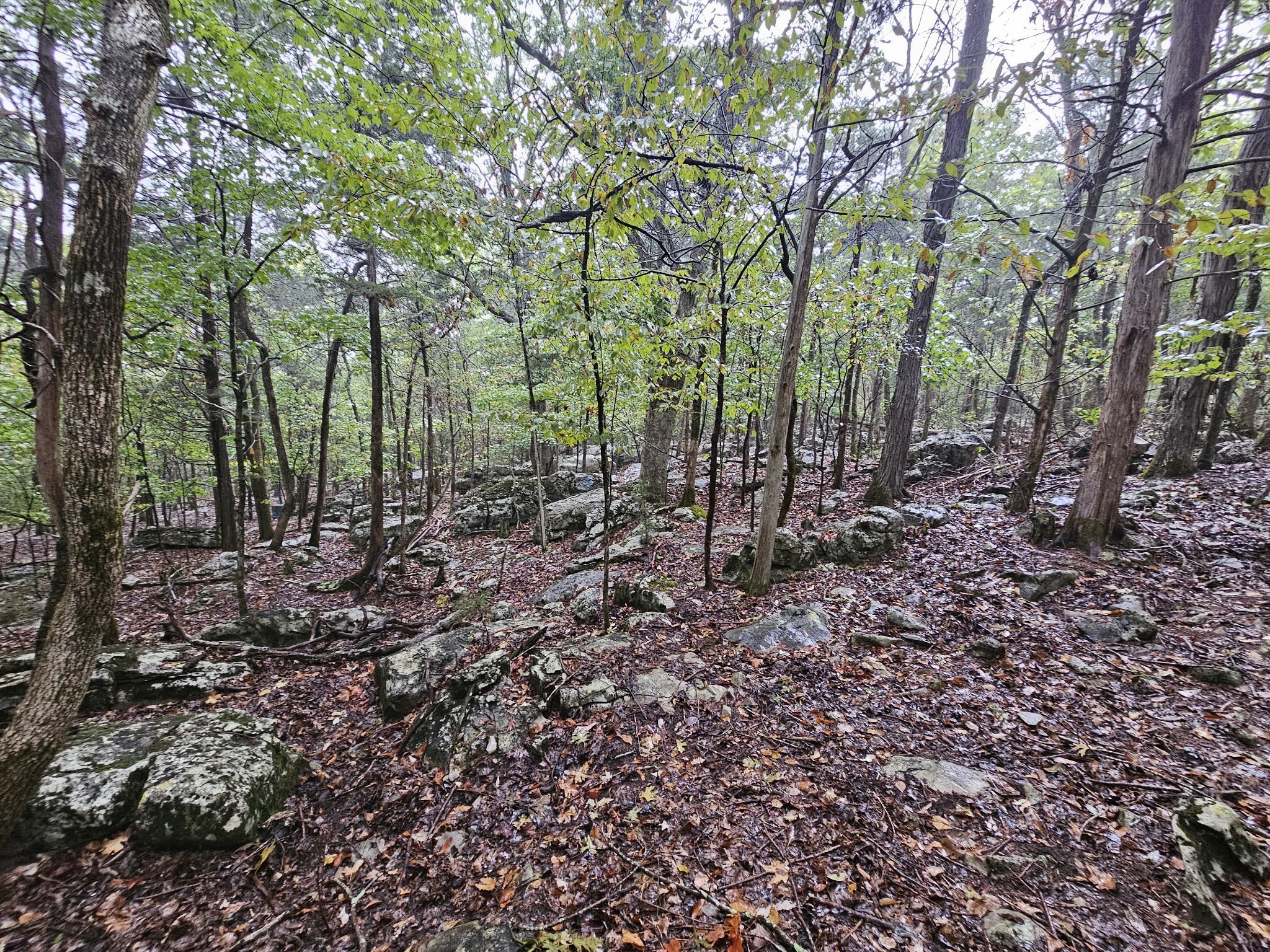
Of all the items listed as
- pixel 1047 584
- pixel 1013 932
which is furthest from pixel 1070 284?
pixel 1013 932

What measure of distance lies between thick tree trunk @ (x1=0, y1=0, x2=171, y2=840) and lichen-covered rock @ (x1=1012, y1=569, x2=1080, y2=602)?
366 inches

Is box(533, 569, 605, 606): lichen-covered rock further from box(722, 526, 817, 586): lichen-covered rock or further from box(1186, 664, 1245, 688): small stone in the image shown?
box(1186, 664, 1245, 688): small stone

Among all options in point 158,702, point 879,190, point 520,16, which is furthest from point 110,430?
point 520,16

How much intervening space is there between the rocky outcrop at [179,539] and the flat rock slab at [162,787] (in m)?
15.1

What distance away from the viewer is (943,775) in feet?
11.6

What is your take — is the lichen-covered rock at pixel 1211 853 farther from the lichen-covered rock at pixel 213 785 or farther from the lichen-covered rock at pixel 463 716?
the lichen-covered rock at pixel 213 785

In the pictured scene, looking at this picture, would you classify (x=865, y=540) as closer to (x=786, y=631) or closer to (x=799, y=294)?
(x=786, y=631)

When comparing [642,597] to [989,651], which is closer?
[989,651]

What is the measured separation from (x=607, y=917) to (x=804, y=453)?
18.2 m

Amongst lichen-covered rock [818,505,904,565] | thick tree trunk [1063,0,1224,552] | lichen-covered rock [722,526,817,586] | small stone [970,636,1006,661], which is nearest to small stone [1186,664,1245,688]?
small stone [970,636,1006,661]

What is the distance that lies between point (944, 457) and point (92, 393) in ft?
52.9

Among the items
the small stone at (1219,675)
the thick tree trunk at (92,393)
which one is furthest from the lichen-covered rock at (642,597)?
the thick tree trunk at (92,393)

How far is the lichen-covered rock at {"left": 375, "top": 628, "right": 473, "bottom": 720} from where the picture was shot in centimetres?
512

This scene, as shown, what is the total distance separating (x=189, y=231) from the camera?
750 centimetres
